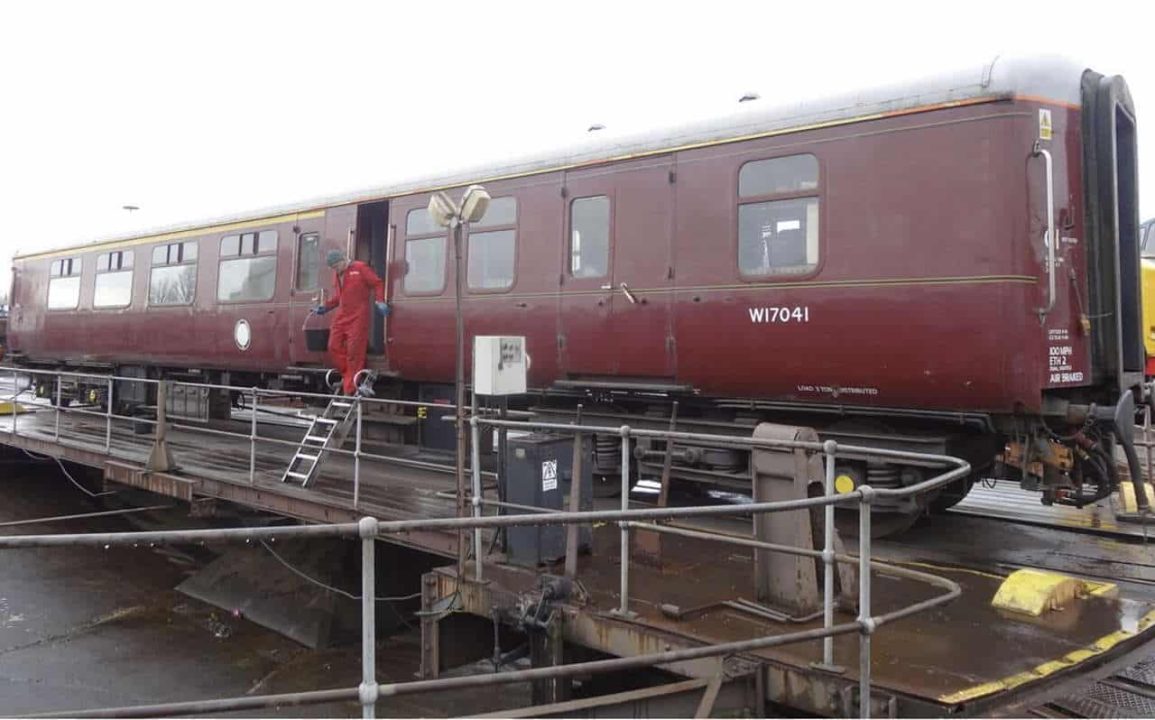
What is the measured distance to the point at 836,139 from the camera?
6.70 meters

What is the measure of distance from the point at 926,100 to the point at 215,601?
8.76m

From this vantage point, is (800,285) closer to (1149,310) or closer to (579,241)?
(579,241)

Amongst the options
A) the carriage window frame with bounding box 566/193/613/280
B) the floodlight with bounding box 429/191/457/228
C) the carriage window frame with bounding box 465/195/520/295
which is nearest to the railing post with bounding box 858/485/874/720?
the floodlight with bounding box 429/191/457/228

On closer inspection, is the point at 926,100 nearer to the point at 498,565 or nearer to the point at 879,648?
the point at 879,648

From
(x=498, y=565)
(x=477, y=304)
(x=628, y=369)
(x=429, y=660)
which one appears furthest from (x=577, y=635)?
(x=477, y=304)

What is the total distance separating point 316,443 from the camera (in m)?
8.59

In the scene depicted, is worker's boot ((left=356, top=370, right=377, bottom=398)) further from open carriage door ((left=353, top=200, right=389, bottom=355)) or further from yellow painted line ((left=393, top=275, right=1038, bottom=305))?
yellow painted line ((left=393, top=275, right=1038, bottom=305))

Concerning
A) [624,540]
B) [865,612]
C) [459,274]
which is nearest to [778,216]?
[459,274]

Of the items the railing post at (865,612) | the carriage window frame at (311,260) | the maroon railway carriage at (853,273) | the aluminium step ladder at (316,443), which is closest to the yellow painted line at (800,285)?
the maroon railway carriage at (853,273)

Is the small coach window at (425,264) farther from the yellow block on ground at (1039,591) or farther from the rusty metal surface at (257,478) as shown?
the yellow block on ground at (1039,591)

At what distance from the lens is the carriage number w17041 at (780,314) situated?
689 centimetres

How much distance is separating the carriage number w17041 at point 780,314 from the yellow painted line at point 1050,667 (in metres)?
Result: 3.03

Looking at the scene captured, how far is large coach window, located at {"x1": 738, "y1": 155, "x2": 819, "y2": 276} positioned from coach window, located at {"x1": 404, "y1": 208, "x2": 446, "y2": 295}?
3714 mm

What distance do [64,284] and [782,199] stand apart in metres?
14.4
